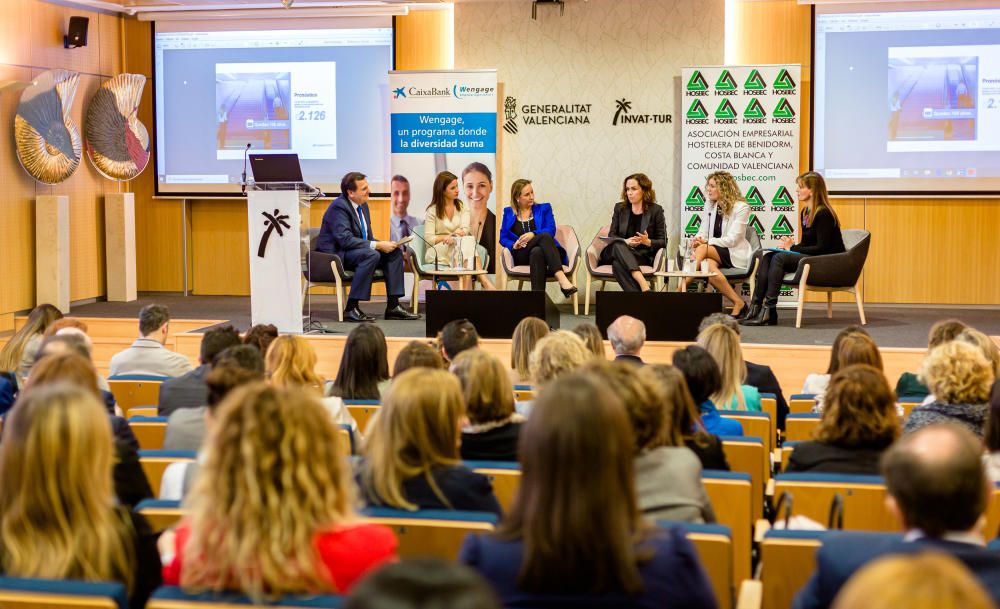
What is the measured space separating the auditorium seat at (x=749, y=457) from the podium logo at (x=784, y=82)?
6918 millimetres

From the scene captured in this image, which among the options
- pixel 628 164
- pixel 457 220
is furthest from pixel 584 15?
pixel 457 220

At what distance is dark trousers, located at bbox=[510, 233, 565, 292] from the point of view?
30.0 feet

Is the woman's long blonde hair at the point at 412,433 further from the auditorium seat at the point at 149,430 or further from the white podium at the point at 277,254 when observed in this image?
the white podium at the point at 277,254

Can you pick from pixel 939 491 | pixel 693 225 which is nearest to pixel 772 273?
pixel 693 225

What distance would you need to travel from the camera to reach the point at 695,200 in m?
10.1

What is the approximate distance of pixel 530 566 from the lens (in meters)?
1.78

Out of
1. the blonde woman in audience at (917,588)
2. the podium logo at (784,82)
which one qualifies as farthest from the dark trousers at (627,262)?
the blonde woman in audience at (917,588)

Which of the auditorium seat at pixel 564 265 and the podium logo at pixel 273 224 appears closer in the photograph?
the podium logo at pixel 273 224

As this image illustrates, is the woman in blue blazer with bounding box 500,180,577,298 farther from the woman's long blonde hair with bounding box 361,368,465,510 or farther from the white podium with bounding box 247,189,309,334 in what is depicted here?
the woman's long blonde hair with bounding box 361,368,465,510

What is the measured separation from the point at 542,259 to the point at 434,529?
6.87 m

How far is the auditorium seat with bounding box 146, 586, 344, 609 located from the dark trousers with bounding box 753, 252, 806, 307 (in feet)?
23.5

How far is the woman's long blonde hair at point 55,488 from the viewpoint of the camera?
205 cm

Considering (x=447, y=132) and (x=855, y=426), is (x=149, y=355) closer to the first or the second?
(x=855, y=426)

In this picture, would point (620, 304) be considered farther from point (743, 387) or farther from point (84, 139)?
point (84, 139)
